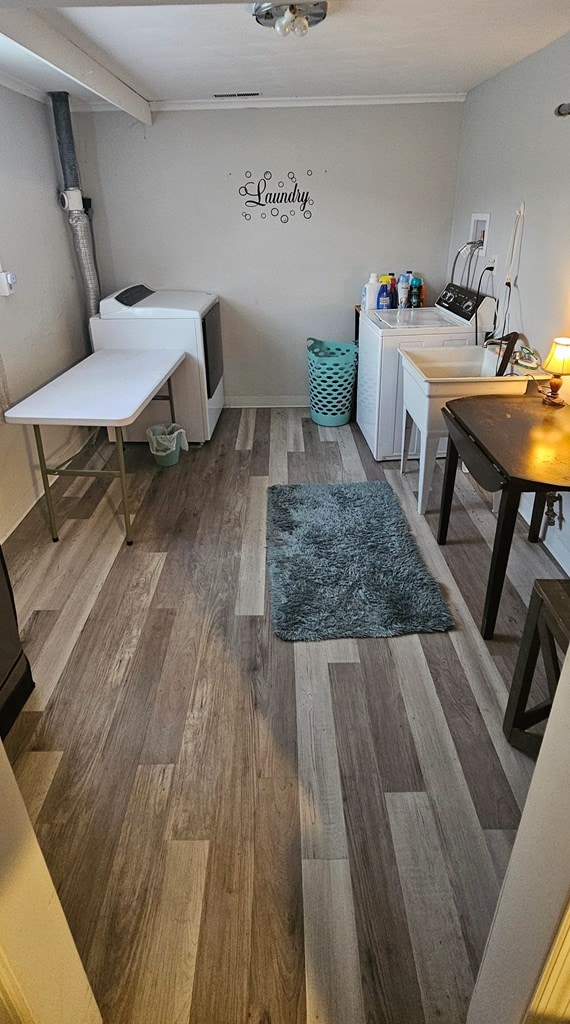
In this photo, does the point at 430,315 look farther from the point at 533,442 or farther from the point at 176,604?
the point at 176,604

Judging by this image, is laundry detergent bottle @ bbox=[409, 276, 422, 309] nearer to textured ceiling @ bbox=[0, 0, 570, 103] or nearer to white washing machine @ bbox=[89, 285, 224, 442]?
textured ceiling @ bbox=[0, 0, 570, 103]

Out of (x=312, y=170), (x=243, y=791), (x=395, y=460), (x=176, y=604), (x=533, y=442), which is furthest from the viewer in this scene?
(x=312, y=170)

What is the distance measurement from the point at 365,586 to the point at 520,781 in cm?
102

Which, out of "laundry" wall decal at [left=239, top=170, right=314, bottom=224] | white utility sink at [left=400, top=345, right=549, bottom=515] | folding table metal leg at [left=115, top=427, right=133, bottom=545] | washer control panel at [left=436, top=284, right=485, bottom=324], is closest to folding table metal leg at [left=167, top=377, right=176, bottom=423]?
folding table metal leg at [left=115, top=427, right=133, bottom=545]

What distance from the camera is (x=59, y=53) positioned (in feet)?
8.22

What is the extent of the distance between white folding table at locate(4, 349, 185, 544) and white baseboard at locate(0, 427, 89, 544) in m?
0.12

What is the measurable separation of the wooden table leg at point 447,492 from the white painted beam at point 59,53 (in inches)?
87.6

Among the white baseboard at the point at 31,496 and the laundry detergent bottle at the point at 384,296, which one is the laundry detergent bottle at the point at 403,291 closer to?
the laundry detergent bottle at the point at 384,296

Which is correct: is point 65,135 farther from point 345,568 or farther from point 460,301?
point 345,568

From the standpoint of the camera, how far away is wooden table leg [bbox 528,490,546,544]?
286 cm

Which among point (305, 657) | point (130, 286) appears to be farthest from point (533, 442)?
point (130, 286)

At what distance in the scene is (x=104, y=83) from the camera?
10.1 feet

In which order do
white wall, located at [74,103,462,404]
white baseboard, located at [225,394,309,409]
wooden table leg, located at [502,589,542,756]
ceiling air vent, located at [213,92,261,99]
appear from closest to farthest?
wooden table leg, located at [502,589,542,756] < ceiling air vent, located at [213,92,261,99] < white wall, located at [74,103,462,404] < white baseboard, located at [225,394,309,409]

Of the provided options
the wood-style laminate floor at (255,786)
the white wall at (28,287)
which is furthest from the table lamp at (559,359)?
the white wall at (28,287)
